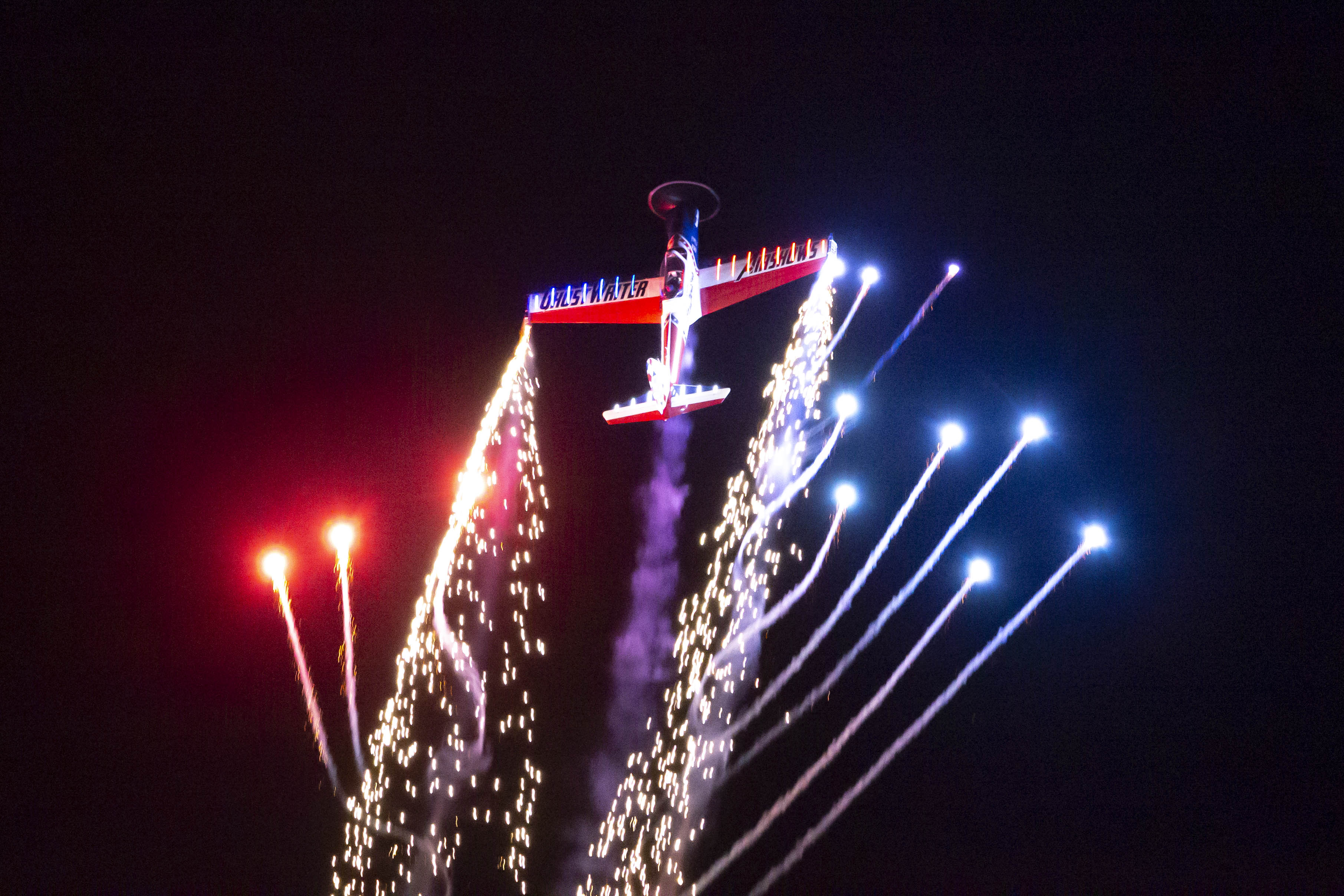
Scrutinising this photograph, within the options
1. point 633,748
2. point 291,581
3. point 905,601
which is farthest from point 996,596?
point 291,581

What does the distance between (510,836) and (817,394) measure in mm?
5763

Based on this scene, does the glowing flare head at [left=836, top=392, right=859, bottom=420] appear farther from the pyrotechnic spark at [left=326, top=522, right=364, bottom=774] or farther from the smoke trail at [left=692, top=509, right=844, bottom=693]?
the pyrotechnic spark at [left=326, top=522, right=364, bottom=774]

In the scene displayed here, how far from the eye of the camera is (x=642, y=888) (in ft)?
29.5

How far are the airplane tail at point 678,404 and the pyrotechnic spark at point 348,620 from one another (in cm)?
344

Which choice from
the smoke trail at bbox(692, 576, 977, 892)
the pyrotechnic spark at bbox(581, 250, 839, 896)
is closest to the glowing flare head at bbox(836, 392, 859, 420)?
the pyrotechnic spark at bbox(581, 250, 839, 896)

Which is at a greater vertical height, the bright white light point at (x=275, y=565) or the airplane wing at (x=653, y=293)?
the airplane wing at (x=653, y=293)

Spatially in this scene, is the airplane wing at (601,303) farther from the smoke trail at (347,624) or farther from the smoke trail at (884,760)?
the smoke trail at (884,760)

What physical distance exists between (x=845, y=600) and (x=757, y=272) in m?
3.93

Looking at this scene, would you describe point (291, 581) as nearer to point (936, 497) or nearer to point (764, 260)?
point (764, 260)

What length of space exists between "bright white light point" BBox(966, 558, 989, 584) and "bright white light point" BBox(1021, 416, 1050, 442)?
1311 mm

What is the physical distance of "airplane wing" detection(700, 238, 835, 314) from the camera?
7.62 meters

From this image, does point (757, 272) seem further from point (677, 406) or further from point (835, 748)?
point (835, 748)

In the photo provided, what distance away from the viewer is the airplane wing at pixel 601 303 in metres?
7.95

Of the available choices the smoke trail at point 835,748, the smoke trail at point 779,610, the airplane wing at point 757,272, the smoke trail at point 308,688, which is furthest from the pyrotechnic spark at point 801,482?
the smoke trail at point 308,688
